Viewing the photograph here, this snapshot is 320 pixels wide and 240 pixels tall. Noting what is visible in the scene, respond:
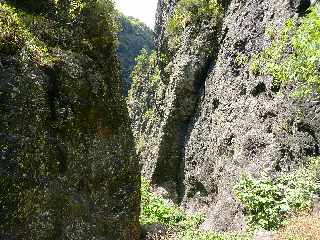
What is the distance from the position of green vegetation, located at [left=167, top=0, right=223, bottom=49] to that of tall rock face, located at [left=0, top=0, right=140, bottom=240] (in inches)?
557

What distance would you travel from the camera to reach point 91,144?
10.1 meters

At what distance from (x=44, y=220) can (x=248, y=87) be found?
1277 cm

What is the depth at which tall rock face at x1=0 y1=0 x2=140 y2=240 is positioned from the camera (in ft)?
26.6

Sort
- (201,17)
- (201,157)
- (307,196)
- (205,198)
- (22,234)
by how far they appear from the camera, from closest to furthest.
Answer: (22,234) → (307,196) → (205,198) → (201,157) → (201,17)

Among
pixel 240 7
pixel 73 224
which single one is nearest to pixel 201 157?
pixel 240 7

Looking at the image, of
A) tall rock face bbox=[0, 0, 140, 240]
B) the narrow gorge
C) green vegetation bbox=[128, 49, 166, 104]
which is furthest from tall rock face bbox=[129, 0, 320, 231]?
tall rock face bbox=[0, 0, 140, 240]

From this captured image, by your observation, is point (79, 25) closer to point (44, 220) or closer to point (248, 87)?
point (44, 220)

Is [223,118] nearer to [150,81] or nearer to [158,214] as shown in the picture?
[158,214]

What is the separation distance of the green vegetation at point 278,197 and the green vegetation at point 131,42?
6575 cm

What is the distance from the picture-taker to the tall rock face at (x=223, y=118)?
51.8ft

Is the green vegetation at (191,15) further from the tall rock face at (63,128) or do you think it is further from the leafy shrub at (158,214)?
the tall rock face at (63,128)

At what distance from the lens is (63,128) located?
30.7 ft

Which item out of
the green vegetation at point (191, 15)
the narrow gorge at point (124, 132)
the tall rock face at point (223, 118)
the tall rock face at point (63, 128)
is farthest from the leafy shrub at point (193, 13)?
the tall rock face at point (63, 128)

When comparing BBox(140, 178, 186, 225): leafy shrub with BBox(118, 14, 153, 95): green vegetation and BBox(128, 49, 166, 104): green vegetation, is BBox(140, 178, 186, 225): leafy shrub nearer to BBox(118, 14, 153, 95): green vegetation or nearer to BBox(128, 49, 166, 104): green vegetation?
BBox(128, 49, 166, 104): green vegetation
